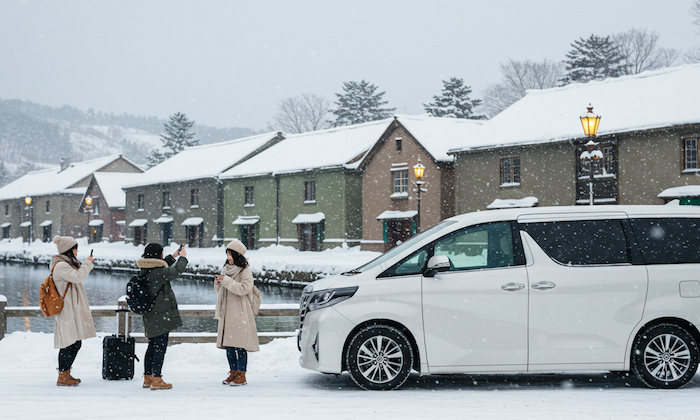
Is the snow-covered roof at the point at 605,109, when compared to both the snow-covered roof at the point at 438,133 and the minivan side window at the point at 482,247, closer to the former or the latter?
the snow-covered roof at the point at 438,133

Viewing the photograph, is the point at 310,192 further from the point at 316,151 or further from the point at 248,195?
the point at 248,195

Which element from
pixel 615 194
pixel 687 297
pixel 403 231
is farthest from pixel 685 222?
pixel 403 231

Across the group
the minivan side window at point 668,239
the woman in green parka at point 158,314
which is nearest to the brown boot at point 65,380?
the woman in green parka at point 158,314

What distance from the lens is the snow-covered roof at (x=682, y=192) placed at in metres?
29.8

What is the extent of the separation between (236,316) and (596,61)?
5791 cm

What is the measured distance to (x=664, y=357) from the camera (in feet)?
26.0

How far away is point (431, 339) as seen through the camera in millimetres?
7828

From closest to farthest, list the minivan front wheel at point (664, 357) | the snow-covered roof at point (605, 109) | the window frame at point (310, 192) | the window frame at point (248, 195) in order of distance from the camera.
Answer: the minivan front wheel at point (664, 357) < the snow-covered roof at point (605, 109) < the window frame at point (310, 192) < the window frame at point (248, 195)

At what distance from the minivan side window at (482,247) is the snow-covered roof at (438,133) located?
31.0m

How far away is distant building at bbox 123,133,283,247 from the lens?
56.1 metres

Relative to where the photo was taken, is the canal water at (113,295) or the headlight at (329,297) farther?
the canal water at (113,295)

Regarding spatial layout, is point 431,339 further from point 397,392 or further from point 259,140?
point 259,140

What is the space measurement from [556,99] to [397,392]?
33.1 m

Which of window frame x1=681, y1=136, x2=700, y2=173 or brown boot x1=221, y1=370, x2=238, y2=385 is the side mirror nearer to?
brown boot x1=221, y1=370, x2=238, y2=385
